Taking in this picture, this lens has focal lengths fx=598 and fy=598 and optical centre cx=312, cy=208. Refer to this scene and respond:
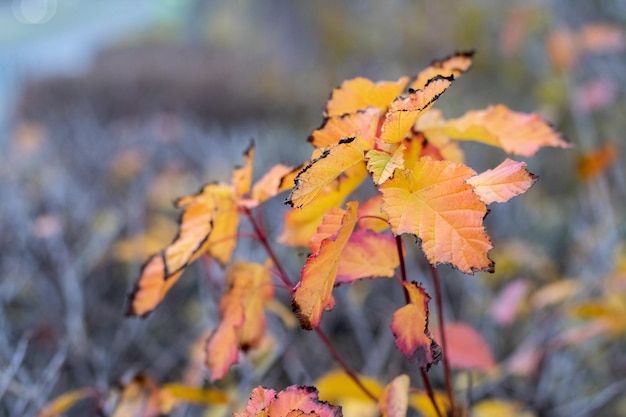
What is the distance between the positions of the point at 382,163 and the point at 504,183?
99mm

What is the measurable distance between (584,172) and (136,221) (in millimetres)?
1448

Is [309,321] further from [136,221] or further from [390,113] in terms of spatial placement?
[136,221]

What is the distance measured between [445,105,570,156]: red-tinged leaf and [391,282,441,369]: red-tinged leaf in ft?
0.65

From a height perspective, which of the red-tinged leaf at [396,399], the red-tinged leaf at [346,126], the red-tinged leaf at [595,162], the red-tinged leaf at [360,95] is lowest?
the red-tinged leaf at [595,162]

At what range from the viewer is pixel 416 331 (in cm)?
50

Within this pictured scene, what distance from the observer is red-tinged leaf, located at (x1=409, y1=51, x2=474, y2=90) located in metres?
0.59

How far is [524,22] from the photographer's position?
2.42 metres

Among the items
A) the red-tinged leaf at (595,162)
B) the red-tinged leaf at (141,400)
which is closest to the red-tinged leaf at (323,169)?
the red-tinged leaf at (141,400)

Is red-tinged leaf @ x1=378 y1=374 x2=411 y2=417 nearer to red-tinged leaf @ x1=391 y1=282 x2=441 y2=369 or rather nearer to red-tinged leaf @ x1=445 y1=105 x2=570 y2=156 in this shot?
red-tinged leaf @ x1=391 y1=282 x2=441 y2=369

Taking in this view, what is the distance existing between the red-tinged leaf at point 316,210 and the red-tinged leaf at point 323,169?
0.10 meters

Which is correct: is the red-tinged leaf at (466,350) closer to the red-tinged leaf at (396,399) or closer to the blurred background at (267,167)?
the blurred background at (267,167)

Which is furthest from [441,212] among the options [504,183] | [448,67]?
[448,67]

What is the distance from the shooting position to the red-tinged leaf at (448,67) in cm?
59

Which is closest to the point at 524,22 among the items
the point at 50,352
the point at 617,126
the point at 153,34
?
the point at 617,126
